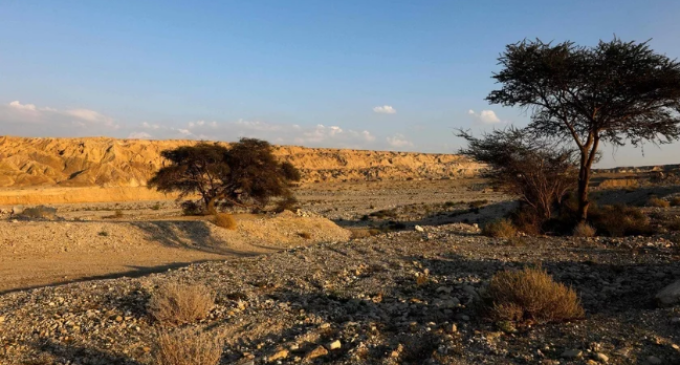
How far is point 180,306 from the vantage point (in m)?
6.75

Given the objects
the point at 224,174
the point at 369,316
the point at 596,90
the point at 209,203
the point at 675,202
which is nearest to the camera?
the point at 369,316

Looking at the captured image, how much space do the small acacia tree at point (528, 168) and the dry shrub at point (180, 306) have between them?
13616mm

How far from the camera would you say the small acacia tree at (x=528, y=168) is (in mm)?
17406

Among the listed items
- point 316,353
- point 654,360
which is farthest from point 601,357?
point 316,353

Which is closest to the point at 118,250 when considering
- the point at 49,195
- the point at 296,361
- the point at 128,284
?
the point at 128,284

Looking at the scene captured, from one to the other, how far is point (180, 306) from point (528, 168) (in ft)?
47.3

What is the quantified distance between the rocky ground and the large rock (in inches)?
4.6

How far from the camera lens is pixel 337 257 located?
40.7ft

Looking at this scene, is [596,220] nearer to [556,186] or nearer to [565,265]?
[556,186]

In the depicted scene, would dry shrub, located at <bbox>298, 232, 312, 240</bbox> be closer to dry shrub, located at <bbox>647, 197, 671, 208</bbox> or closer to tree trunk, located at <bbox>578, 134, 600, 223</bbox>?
tree trunk, located at <bbox>578, 134, 600, 223</bbox>

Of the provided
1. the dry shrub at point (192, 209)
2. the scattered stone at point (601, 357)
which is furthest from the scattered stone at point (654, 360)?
the dry shrub at point (192, 209)

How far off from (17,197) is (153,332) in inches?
2014

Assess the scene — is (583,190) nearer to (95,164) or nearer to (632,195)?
(632,195)

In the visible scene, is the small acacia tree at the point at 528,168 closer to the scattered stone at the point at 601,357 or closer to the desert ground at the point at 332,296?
the desert ground at the point at 332,296
